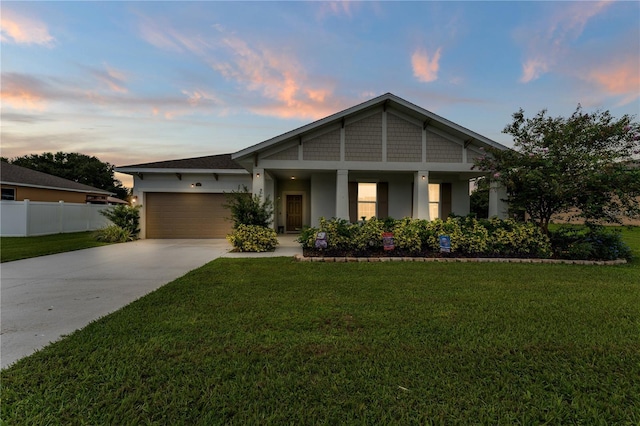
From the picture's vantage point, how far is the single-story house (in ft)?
53.6

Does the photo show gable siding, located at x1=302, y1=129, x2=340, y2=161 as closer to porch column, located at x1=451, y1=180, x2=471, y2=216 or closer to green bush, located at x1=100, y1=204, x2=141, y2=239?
porch column, located at x1=451, y1=180, x2=471, y2=216

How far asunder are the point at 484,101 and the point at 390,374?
588 inches

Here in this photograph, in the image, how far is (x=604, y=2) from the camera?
349 inches

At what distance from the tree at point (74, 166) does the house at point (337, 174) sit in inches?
1358

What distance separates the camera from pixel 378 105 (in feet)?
33.9

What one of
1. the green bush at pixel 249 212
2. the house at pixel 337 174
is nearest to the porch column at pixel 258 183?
the house at pixel 337 174

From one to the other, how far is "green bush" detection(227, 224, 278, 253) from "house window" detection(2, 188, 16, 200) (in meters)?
16.4

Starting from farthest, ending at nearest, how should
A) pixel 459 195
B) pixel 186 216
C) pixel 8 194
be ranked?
pixel 8 194 < pixel 186 216 < pixel 459 195

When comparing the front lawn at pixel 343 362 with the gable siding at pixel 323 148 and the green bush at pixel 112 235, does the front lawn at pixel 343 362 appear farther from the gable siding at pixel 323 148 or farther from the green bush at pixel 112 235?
the green bush at pixel 112 235

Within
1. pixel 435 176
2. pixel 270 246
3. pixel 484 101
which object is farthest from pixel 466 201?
pixel 270 246

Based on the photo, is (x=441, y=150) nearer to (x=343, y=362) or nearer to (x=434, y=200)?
(x=434, y=200)

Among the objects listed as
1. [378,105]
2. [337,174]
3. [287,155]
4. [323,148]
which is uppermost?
[378,105]

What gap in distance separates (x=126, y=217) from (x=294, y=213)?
7.36 m

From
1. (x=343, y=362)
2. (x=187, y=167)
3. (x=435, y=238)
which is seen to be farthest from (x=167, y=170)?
(x=343, y=362)
